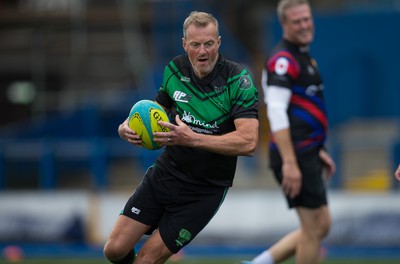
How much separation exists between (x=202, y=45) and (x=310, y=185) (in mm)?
2057

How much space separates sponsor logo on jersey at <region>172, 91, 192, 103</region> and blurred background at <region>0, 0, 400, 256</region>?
5.91 m

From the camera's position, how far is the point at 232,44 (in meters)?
16.8

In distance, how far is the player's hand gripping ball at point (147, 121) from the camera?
20.3 feet

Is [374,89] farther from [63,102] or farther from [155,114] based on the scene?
[155,114]

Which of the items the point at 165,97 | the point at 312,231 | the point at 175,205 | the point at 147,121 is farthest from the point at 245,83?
the point at 312,231

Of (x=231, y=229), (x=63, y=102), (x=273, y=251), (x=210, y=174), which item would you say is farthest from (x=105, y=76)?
(x=210, y=174)

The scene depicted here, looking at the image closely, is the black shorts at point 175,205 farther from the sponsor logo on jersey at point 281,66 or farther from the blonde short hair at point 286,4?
the blonde short hair at point 286,4

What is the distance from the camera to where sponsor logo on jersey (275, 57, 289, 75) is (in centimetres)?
780

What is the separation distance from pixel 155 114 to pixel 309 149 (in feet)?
6.98

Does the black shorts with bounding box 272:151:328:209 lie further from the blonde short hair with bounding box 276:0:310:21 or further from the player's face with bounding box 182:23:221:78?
the player's face with bounding box 182:23:221:78

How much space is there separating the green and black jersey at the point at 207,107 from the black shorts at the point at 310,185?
1280mm

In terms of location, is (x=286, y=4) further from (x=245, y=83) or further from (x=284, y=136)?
(x=245, y=83)

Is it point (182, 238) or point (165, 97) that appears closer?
point (182, 238)

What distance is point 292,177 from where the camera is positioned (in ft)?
→ 24.9
